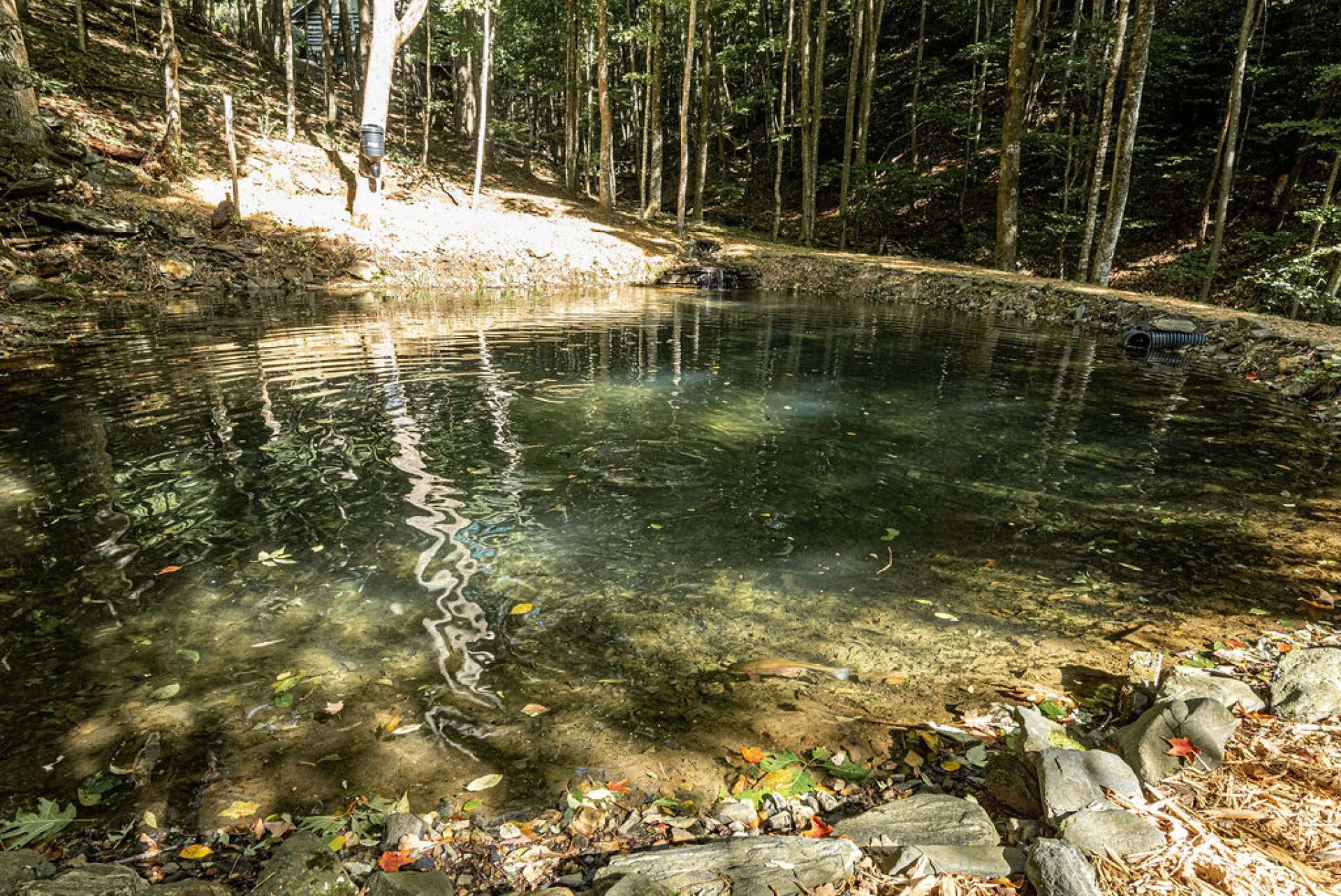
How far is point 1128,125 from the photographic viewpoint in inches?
528

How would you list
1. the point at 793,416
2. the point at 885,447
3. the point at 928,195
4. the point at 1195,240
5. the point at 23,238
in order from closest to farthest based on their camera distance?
the point at 885,447, the point at 793,416, the point at 23,238, the point at 1195,240, the point at 928,195

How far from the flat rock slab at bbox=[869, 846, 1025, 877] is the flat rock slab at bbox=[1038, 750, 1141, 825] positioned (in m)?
0.22

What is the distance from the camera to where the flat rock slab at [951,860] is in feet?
6.20

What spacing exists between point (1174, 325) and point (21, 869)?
14896mm

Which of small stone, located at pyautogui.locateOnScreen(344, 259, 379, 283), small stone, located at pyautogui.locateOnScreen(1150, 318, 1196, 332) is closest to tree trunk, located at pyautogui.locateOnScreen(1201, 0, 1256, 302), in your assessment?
small stone, located at pyautogui.locateOnScreen(1150, 318, 1196, 332)

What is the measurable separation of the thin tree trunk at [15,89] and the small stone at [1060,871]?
672 inches

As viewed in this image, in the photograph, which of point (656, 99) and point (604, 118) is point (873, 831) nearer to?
point (604, 118)

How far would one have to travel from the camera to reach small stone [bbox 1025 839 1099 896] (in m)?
1.72

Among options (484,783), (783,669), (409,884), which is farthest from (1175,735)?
(409,884)

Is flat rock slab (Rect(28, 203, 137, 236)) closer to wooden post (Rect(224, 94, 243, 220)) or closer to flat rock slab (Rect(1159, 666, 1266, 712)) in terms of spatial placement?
wooden post (Rect(224, 94, 243, 220))

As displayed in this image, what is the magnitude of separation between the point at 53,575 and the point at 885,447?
230 inches

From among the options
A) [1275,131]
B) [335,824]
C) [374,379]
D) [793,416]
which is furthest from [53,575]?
[1275,131]

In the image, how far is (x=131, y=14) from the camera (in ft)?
87.9

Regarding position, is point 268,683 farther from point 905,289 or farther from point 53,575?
point 905,289
